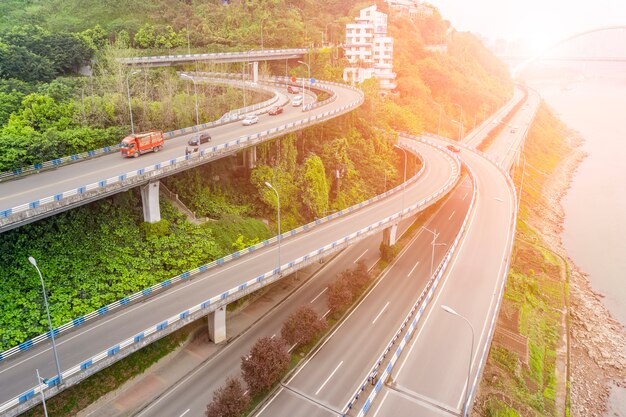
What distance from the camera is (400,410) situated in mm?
25234

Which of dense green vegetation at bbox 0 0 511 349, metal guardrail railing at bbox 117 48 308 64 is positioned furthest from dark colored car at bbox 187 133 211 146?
metal guardrail railing at bbox 117 48 308 64

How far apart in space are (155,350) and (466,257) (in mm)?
26997

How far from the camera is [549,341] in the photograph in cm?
4356

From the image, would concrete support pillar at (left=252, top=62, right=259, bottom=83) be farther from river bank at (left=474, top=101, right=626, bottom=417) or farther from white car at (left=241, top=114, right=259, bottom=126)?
river bank at (left=474, top=101, right=626, bottom=417)

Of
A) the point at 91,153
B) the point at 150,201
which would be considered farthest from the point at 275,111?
the point at 150,201

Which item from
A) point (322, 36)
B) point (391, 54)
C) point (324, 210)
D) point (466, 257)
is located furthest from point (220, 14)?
point (466, 257)

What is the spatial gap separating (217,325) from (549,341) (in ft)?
97.6

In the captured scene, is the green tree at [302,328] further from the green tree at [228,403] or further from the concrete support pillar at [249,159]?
the concrete support pillar at [249,159]

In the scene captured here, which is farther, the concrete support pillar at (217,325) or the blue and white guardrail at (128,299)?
the concrete support pillar at (217,325)

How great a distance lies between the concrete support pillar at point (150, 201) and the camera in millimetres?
38219

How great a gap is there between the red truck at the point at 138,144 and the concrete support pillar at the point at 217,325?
16053mm

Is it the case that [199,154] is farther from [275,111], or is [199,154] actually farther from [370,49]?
[370,49]

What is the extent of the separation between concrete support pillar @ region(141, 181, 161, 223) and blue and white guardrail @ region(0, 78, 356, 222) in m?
1.71

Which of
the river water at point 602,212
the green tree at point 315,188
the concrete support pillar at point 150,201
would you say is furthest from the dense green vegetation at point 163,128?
the river water at point 602,212
